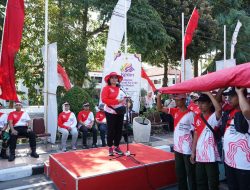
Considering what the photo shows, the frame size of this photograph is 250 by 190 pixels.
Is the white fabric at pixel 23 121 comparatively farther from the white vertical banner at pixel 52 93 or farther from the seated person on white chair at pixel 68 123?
the white vertical banner at pixel 52 93

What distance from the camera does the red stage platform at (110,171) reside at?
4758mm

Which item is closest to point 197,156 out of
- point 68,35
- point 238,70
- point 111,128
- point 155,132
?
point 238,70

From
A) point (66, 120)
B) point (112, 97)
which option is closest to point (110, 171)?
point (112, 97)

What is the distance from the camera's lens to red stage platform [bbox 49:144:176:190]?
476cm

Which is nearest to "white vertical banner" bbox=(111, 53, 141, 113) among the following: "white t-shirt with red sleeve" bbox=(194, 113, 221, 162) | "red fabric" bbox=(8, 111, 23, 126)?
"red fabric" bbox=(8, 111, 23, 126)

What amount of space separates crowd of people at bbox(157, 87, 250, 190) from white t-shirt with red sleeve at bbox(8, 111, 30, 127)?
449cm

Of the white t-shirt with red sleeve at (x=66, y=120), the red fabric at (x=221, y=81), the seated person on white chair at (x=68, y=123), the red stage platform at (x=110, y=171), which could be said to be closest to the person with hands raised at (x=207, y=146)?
the red fabric at (x=221, y=81)

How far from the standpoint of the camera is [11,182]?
6.32 meters

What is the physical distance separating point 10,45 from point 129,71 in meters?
4.10

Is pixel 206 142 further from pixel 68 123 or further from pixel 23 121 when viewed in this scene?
pixel 68 123

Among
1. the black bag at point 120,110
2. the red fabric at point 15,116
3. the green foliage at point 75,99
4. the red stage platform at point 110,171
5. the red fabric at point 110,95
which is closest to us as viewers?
the red stage platform at point 110,171

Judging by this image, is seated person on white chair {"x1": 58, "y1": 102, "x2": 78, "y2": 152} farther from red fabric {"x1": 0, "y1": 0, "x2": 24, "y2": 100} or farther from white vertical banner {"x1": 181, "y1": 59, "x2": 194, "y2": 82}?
white vertical banner {"x1": 181, "y1": 59, "x2": 194, "y2": 82}

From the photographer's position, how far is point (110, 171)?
488cm

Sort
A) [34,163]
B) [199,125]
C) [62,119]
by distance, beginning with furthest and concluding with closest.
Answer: [62,119], [34,163], [199,125]
